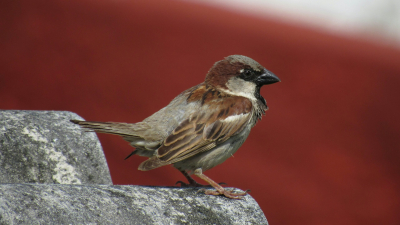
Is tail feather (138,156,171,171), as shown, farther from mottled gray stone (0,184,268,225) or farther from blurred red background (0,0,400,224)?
blurred red background (0,0,400,224)

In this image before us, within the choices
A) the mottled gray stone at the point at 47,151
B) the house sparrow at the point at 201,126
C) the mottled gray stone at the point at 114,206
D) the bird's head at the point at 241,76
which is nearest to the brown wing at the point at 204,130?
the house sparrow at the point at 201,126

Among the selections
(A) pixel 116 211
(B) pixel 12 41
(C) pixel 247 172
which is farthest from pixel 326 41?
(A) pixel 116 211

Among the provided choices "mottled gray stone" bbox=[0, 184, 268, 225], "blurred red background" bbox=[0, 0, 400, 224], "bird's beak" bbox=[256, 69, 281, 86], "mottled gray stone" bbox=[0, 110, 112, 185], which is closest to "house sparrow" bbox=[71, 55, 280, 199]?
"bird's beak" bbox=[256, 69, 281, 86]

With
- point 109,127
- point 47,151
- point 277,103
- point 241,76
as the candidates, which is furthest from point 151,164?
point 277,103

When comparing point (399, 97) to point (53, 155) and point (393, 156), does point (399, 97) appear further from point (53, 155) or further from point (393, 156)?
point (53, 155)

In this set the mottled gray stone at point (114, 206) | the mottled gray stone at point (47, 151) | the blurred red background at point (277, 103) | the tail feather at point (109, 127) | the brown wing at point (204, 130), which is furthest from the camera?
the blurred red background at point (277, 103)

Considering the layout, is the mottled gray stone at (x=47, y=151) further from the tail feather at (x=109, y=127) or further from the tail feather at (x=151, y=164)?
the tail feather at (x=151, y=164)

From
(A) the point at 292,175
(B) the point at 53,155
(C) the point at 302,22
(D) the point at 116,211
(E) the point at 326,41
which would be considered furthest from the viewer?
(C) the point at 302,22
